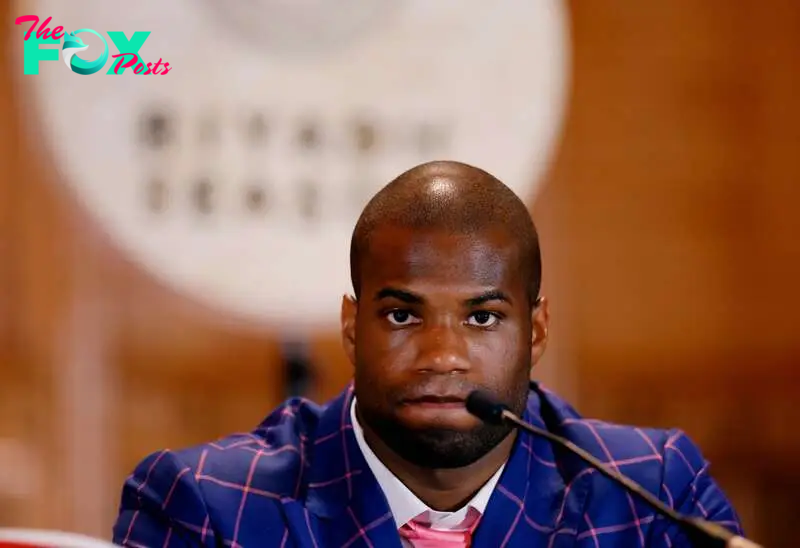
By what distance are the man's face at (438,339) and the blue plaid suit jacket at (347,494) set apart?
0.33 feet

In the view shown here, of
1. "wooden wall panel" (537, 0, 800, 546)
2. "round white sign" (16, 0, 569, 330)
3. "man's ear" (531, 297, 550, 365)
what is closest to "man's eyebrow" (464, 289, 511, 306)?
"man's ear" (531, 297, 550, 365)

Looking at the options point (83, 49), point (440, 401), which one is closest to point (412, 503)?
point (440, 401)

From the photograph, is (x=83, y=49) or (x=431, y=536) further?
→ (x=83, y=49)

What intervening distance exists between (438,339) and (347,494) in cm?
22

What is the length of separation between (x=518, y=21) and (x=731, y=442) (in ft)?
3.52

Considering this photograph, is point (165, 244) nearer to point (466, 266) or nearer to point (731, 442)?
point (466, 266)

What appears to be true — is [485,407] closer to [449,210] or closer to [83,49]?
[449,210]

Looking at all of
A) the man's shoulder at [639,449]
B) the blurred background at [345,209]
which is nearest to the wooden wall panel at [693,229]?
the blurred background at [345,209]

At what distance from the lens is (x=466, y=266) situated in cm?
108

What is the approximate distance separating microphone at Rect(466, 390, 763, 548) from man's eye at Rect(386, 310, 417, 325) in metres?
0.11

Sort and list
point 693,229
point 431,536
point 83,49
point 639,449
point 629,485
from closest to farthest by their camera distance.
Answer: point 629,485 → point 431,536 → point 639,449 → point 83,49 → point 693,229

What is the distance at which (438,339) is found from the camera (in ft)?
3.50

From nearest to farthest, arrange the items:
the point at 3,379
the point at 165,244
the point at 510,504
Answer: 1. the point at 510,504
2. the point at 165,244
3. the point at 3,379

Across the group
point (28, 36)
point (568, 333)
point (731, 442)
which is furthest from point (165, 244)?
point (731, 442)
